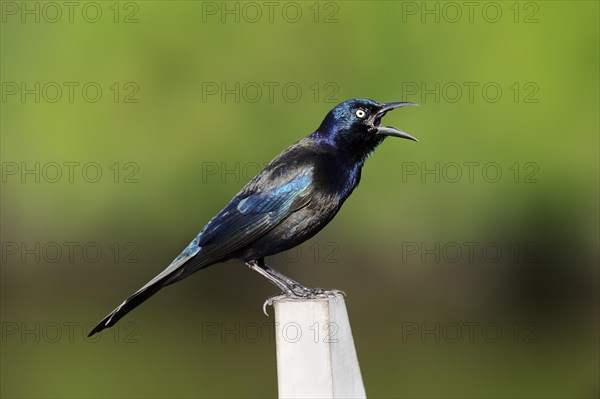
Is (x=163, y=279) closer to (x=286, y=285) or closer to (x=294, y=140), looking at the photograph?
(x=286, y=285)

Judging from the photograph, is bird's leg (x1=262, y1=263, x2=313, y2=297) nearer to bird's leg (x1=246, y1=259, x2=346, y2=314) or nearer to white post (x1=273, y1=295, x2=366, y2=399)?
bird's leg (x1=246, y1=259, x2=346, y2=314)

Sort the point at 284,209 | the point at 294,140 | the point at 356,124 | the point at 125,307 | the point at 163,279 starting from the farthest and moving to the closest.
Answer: the point at 294,140, the point at 356,124, the point at 284,209, the point at 163,279, the point at 125,307

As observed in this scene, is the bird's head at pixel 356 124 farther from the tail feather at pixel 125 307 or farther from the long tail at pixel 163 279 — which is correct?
the tail feather at pixel 125 307

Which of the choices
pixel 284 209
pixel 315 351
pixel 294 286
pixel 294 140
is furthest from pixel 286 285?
pixel 294 140

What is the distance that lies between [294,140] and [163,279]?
9206mm

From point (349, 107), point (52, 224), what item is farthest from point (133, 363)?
point (349, 107)

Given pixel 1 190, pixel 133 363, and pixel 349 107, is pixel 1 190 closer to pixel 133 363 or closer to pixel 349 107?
pixel 133 363

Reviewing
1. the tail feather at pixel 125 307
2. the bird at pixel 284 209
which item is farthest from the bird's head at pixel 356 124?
the tail feather at pixel 125 307

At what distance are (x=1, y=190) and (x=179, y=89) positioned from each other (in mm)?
2591

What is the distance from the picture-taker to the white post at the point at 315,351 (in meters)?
4.81

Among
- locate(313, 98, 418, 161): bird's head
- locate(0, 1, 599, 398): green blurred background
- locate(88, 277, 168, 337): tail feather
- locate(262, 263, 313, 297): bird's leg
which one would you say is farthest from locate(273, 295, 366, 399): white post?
locate(0, 1, 599, 398): green blurred background

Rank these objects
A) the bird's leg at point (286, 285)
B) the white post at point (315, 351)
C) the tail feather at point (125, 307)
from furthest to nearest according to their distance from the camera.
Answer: the bird's leg at point (286, 285)
the tail feather at point (125, 307)
the white post at point (315, 351)

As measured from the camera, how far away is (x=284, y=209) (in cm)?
669

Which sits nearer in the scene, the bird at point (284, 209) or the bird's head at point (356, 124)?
the bird at point (284, 209)
